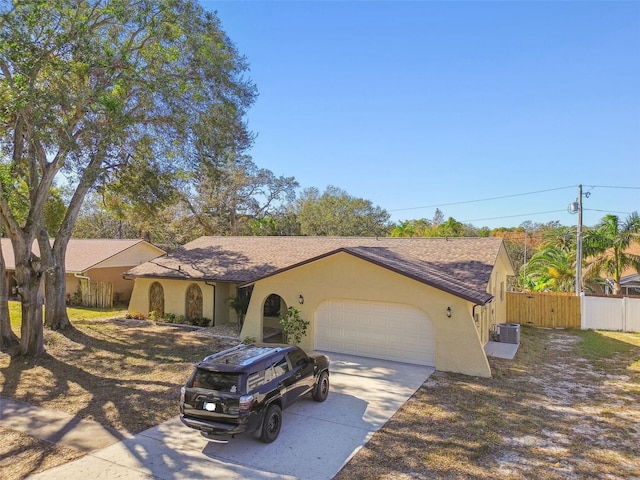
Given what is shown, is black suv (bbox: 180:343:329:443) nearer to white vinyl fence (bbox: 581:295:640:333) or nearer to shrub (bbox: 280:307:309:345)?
shrub (bbox: 280:307:309:345)

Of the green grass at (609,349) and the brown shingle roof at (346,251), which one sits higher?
the brown shingle roof at (346,251)

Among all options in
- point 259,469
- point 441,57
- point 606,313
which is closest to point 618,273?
point 606,313

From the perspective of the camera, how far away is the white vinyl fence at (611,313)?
62.9ft

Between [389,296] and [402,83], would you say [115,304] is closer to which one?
[389,296]

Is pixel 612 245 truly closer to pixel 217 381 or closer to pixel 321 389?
pixel 321 389

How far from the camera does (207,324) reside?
19.2 meters

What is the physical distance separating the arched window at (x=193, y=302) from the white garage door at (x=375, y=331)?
7736 millimetres

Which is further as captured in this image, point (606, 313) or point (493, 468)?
point (606, 313)

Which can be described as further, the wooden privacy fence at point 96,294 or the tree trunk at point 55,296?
the wooden privacy fence at point 96,294

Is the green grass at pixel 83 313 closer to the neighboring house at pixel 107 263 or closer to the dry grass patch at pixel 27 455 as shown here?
the neighboring house at pixel 107 263

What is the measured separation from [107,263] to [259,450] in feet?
74.3

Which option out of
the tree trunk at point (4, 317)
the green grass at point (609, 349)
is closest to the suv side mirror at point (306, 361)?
the green grass at point (609, 349)

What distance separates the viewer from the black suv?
700cm

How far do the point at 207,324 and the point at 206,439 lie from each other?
11.9 m
